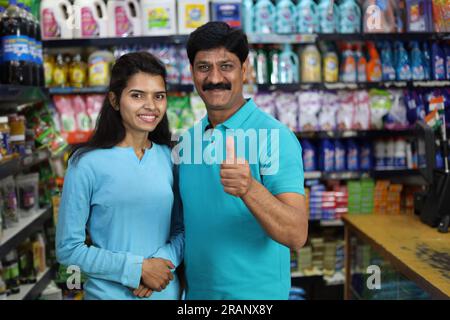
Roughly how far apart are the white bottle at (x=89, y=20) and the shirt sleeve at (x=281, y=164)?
2398 mm

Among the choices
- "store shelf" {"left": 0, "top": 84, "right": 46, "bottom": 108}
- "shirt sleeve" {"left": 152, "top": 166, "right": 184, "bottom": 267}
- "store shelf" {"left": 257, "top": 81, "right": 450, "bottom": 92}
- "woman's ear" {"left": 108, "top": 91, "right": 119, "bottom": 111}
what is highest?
"store shelf" {"left": 257, "top": 81, "right": 450, "bottom": 92}

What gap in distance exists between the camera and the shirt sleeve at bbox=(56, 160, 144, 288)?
1.21 m

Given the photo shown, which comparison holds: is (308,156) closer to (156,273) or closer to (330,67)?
(330,67)

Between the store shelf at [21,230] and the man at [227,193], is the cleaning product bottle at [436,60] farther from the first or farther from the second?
the store shelf at [21,230]

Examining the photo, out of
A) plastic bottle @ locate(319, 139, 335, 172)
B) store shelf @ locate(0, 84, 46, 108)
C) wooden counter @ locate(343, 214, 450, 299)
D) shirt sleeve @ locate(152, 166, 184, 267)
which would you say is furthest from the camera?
plastic bottle @ locate(319, 139, 335, 172)

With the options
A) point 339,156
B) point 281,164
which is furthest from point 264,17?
point 281,164

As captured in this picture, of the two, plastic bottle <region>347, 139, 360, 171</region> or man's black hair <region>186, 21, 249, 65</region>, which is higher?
man's black hair <region>186, 21, 249, 65</region>

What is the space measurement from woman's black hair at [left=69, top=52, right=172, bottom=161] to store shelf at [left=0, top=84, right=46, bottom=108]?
3.32ft

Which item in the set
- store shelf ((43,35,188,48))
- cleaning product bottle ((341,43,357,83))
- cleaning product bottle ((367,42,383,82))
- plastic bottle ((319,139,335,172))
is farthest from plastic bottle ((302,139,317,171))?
store shelf ((43,35,188,48))

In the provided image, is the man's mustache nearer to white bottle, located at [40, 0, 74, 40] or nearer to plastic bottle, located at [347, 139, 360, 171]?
white bottle, located at [40, 0, 74, 40]

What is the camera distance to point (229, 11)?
129 inches

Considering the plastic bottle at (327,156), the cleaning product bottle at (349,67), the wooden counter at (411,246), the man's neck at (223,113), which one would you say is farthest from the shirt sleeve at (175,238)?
the cleaning product bottle at (349,67)

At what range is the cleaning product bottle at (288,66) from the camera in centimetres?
342
